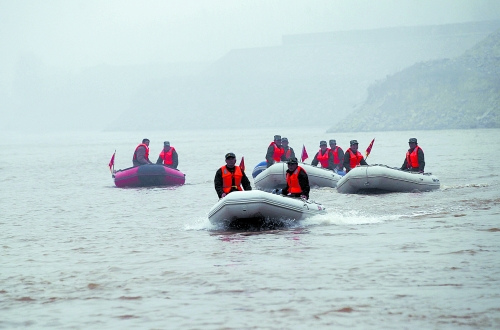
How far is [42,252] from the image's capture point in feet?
48.4

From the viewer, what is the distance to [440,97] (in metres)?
145

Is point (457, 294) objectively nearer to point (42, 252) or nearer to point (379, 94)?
point (42, 252)

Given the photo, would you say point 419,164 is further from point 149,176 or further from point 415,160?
point 149,176

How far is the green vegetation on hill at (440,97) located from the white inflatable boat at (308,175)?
10314cm

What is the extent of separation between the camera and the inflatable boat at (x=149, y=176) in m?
28.4

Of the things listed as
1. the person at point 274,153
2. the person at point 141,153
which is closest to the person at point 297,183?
the person at point 274,153

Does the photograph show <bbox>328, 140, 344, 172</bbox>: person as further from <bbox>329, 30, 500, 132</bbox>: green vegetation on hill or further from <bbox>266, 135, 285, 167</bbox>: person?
<bbox>329, 30, 500, 132</bbox>: green vegetation on hill

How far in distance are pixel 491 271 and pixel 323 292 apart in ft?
7.83

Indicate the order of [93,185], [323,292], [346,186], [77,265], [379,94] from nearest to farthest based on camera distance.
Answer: [323,292]
[77,265]
[346,186]
[93,185]
[379,94]

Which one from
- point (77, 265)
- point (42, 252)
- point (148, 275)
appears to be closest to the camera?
point (148, 275)

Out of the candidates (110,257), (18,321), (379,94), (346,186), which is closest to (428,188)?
(346,186)

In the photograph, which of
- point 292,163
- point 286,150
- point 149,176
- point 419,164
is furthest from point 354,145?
point 292,163

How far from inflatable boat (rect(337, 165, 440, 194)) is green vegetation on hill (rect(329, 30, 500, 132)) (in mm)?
104543

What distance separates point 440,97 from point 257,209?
134118 mm
